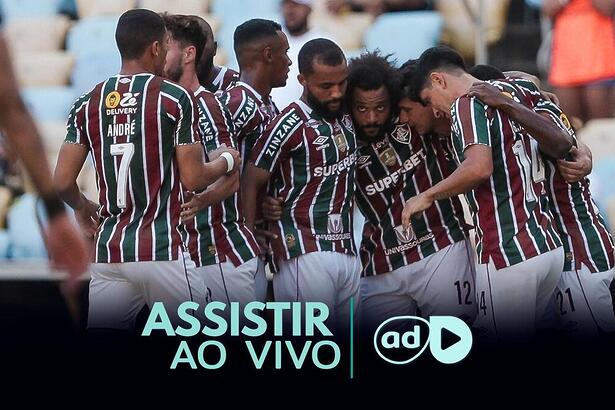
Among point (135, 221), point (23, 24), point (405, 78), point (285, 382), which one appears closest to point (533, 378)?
point (285, 382)

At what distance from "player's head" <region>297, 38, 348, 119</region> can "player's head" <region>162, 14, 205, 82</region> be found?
0.42 metres

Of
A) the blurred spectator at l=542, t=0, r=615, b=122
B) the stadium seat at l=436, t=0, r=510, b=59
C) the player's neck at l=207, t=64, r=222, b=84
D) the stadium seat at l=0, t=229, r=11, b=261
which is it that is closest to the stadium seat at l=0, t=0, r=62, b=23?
the stadium seat at l=0, t=229, r=11, b=261

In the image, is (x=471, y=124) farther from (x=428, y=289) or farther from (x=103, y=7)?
(x=103, y=7)

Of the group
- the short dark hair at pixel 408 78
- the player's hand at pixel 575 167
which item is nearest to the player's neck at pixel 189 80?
the short dark hair at pixel 408 78

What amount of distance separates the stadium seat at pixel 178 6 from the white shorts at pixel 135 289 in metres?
3.02

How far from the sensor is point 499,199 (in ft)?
15.0

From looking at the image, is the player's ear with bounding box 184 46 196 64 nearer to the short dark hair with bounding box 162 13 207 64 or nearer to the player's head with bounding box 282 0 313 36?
the short dark hair with bounding box 162 13 207 64

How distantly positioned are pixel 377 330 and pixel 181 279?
3.12 ft

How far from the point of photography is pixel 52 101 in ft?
23.4

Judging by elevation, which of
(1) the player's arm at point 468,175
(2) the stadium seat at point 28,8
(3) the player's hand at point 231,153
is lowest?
(1) the player's arm at point 468,175

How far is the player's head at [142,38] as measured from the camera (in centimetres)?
430

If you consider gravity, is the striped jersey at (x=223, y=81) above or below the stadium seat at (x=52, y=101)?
below

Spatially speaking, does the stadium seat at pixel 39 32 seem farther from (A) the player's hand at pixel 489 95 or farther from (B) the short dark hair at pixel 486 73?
(A) the player's hand at pixel 489 95

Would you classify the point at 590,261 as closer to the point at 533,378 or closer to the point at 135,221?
the point at 533,378
